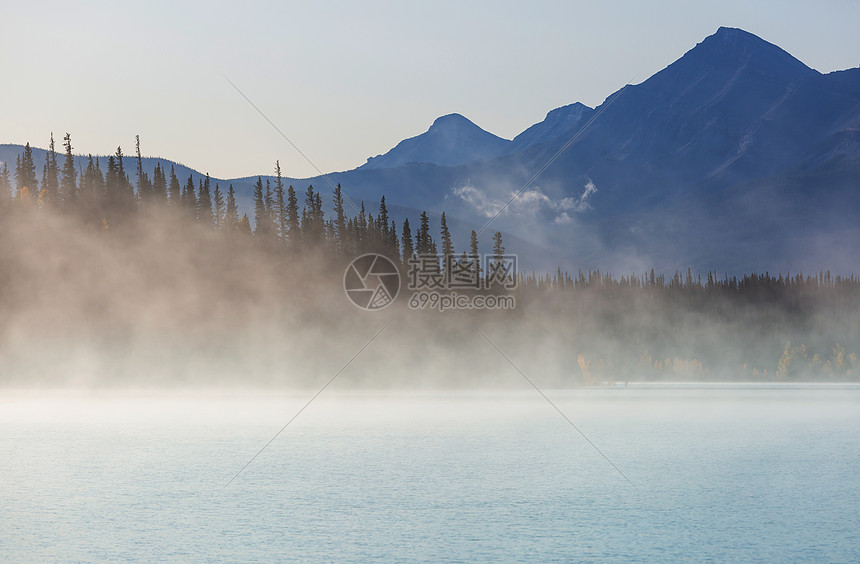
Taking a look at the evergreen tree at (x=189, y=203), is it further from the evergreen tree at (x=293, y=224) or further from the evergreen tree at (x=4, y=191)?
the evergreen tree at (x=4, y=191)

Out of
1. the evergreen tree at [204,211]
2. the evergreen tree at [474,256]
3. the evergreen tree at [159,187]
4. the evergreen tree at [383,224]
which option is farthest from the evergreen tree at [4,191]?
the evergreen tree at [474,256]

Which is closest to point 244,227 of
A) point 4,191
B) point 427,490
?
point 4,191

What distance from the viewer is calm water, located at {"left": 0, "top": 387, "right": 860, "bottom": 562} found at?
35062 millimetres

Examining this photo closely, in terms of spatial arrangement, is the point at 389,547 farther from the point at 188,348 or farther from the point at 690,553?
the point at 188,348

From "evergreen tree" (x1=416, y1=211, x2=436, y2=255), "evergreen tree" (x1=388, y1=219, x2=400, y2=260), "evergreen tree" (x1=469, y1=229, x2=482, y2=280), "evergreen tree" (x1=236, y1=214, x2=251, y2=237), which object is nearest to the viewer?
"evergreen tree" (x1=469, y1=229, x2=482, y2=280)

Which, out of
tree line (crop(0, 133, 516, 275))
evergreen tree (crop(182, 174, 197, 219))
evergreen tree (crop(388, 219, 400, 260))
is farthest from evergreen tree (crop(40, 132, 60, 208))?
evergreen tree (crop(388, 219, 400, 260))

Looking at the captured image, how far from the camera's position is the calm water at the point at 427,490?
115ft

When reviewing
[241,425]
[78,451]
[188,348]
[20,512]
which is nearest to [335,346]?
[188,348]

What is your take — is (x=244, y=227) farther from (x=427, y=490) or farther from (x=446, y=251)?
(x=427, y=490)

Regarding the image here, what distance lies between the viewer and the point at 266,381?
151m

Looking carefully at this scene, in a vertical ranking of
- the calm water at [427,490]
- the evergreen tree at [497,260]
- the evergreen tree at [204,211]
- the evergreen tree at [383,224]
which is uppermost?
the evergreen tree at [204,211]

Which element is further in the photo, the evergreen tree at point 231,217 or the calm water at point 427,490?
the evergreen tree at point 231,217

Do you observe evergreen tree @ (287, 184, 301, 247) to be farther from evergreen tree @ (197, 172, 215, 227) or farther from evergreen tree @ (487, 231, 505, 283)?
evergreen tree @ (487, 231, 505, 283)

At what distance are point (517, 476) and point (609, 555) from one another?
62.3 ft
